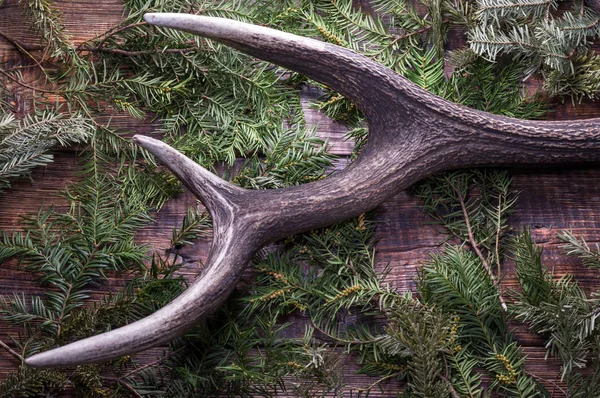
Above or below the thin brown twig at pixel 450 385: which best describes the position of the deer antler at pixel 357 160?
above

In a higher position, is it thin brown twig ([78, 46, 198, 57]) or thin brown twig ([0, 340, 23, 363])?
thin brown twig ([78, 46, 198, 57])

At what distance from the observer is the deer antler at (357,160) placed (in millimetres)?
986

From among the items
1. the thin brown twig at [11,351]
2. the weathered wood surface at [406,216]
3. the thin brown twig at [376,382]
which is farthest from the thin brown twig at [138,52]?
the thin brown twig at [376,382]

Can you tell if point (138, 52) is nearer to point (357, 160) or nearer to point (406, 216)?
point (357, 160)

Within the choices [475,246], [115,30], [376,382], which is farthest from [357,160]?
[115,30]

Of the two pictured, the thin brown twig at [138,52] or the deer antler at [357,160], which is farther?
the thin brown twig at [138,52]

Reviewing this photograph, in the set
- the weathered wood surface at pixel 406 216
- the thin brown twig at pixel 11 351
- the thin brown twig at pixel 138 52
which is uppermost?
the thin brown twig at pixel 138 52

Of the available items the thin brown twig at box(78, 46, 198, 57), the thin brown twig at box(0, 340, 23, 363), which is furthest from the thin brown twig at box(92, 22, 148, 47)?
the thin brown twig at box(0, 340, 23, 363)

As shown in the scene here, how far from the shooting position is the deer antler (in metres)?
0.99

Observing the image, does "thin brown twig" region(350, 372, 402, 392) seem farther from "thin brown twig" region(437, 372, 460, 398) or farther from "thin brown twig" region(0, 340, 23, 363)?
"thin brown twig" region(0, 340, 23, 363)

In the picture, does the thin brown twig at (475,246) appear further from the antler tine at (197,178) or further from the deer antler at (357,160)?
the antler tine at (197,178)

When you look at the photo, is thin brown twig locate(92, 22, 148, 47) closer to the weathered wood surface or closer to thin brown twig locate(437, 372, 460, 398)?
the weathered wood surface

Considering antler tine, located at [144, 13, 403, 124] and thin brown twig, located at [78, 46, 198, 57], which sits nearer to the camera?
antler tine, located at [144, 13, 403, 124]

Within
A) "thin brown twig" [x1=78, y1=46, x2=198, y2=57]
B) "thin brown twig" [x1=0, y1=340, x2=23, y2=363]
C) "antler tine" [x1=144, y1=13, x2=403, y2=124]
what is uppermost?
"antler tine" [x1=144, y1=13, x2=403, y2=124]
